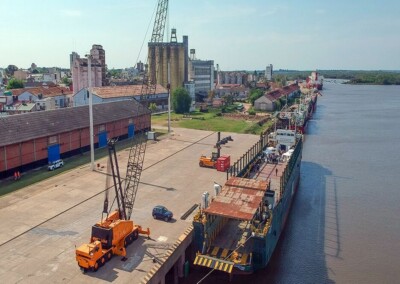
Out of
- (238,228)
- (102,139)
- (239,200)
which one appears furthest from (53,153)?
(239,200)

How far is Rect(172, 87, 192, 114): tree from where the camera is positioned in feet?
331

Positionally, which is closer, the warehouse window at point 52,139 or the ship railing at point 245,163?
the ship railing at point 245,163

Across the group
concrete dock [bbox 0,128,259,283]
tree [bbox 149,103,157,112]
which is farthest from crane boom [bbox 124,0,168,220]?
tree [bbox 149,103,157,112]

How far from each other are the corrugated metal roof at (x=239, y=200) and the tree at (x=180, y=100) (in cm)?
7103

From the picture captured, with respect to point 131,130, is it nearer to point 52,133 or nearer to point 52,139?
point 52,139

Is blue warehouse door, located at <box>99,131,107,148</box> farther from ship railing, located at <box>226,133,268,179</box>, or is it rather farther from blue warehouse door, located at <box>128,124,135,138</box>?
ship railing, located at <box>226,133,268,179</box>

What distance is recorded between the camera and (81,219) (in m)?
31.6

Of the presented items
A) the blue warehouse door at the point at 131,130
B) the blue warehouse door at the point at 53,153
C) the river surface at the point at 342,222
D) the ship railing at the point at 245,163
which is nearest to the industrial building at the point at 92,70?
the blue warehouse door at the point at 131,130

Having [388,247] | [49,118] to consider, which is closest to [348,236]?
[388,247]

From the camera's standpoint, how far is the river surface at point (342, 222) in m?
28.0

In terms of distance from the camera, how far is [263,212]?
2802 cm

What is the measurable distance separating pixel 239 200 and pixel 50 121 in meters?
33.3

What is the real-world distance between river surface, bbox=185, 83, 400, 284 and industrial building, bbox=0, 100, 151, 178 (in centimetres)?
2819

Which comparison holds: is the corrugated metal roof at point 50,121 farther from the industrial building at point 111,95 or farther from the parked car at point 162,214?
the parked car at point 162,214
